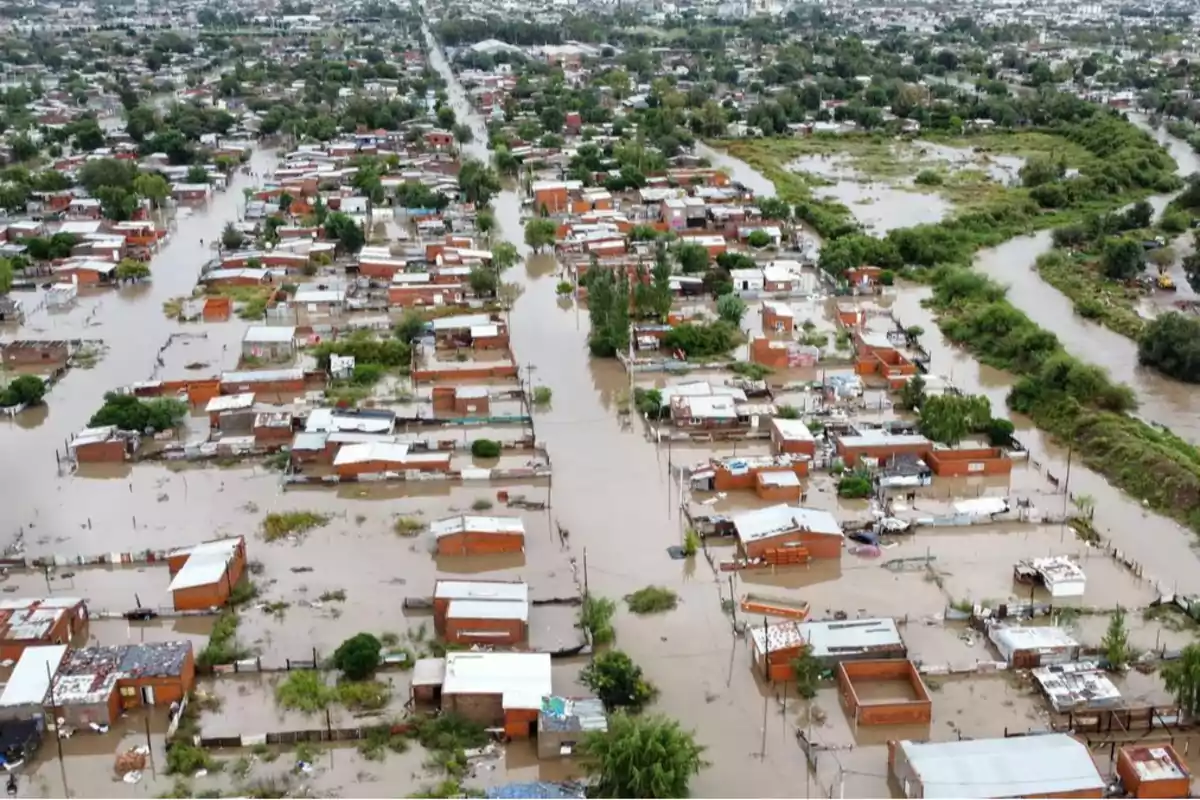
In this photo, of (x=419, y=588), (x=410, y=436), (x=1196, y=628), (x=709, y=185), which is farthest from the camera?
(x=709, y=185)

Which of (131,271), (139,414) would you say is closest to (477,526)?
(139,414)

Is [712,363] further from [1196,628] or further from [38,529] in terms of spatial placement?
[38,529]

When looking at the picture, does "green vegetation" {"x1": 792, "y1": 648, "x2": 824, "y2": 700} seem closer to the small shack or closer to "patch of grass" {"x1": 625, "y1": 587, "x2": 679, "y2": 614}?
"patch of grass" {"x1": 625, "y1": 587, "x2": 679, "y2": 614}

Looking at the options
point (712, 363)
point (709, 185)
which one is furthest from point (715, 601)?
point (709, 185)

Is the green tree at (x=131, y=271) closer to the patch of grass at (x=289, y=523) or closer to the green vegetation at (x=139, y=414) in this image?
the green vegetation at (x=139, y=414)

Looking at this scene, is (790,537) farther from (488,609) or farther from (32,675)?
(32,675)

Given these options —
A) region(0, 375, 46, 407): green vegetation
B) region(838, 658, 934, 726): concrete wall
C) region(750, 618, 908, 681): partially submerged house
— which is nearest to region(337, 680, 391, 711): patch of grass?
region(750, 618, 908, 681): partially submerged house

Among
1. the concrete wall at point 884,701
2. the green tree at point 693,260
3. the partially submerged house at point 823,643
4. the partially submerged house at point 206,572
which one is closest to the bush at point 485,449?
the partially submerged house at point 206,572
